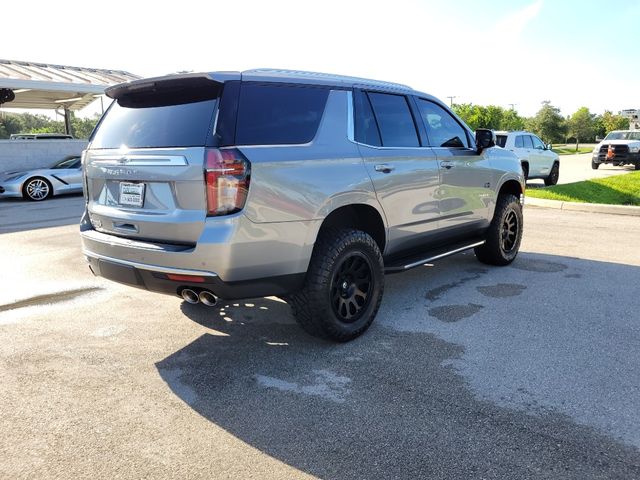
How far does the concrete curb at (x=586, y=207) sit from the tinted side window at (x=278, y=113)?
9.08 m

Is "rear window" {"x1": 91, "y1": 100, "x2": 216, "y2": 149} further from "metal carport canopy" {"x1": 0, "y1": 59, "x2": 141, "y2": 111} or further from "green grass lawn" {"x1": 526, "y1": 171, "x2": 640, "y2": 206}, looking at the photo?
"metal carport canopy" {"x1": 0, "y1": 59, "x2": 141, "y2": 111}

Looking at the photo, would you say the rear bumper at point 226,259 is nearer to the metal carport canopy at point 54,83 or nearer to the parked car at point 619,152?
the metal carport canopy at point 54,83

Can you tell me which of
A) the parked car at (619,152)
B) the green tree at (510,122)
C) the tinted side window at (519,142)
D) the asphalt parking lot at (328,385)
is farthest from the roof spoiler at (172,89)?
the green tree at (510,122)

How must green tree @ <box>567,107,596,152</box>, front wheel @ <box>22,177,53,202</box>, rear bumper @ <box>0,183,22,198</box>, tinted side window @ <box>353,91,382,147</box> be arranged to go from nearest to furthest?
tinted side window @ <box>353,91,382,147</box>
rear bumper @ <box>0,183,22,198</box>
front wheel @ <box>22,177,53,202</box>
green tree @ <box>567,107,596,152</box>

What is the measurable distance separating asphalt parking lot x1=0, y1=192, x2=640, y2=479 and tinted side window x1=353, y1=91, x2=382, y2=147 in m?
1.54

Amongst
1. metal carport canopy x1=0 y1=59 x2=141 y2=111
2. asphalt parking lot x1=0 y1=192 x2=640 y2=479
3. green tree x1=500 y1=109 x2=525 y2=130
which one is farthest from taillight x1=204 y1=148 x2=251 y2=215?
green tree x1=500 y1=109 x2=525 y2=130

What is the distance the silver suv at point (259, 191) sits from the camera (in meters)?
3.31

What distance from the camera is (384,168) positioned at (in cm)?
431

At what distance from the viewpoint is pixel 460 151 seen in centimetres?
545

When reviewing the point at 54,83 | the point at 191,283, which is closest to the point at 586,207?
the point at 191,283

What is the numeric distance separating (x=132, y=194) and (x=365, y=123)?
191 centimetres

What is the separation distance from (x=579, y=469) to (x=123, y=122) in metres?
3.63

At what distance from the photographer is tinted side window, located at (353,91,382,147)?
4227 mm

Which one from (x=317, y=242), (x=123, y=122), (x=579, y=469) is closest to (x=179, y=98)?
(x=123, y=122)
